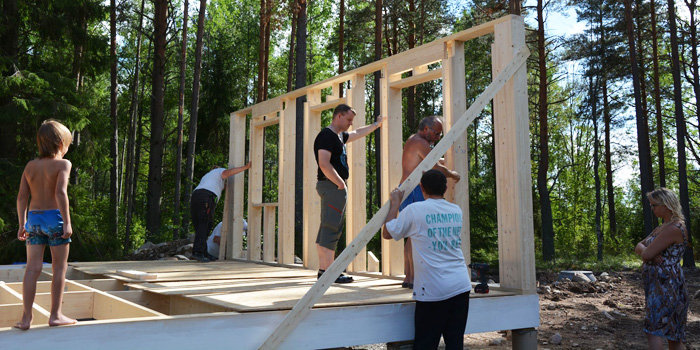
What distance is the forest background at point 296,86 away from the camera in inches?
419

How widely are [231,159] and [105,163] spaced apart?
3912 mm

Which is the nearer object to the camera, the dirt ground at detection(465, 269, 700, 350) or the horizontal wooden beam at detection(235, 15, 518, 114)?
the horizontal wooden beam at detection(235, 15, 518, 114)

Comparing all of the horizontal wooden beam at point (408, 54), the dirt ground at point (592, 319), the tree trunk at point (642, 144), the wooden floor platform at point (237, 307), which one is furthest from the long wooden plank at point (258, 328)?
the tree trunk at point (642, 144)

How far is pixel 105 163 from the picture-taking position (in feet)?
37.0

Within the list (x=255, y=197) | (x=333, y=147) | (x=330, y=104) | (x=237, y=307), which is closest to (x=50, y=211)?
(x=237, y=307)

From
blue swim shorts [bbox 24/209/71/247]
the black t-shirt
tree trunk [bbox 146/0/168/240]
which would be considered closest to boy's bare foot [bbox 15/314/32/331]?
blue swim shorts [bbox 24/209/71/247]

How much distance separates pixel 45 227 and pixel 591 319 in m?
7.20

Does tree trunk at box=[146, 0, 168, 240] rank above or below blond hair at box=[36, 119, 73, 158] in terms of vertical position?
above

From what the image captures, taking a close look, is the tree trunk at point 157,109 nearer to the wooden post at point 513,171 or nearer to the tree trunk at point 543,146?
the tree trunk at point 543,146

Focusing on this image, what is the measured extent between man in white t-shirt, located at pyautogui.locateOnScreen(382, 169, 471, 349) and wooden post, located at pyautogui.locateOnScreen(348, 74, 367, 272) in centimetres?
279

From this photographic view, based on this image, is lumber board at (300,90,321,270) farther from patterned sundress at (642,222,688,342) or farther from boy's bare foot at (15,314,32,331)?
boy's bare foot at (15,314,32,331)

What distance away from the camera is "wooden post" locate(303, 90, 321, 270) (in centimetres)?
709

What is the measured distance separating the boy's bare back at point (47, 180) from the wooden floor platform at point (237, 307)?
0.67m

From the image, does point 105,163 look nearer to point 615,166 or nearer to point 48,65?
point 48,65
